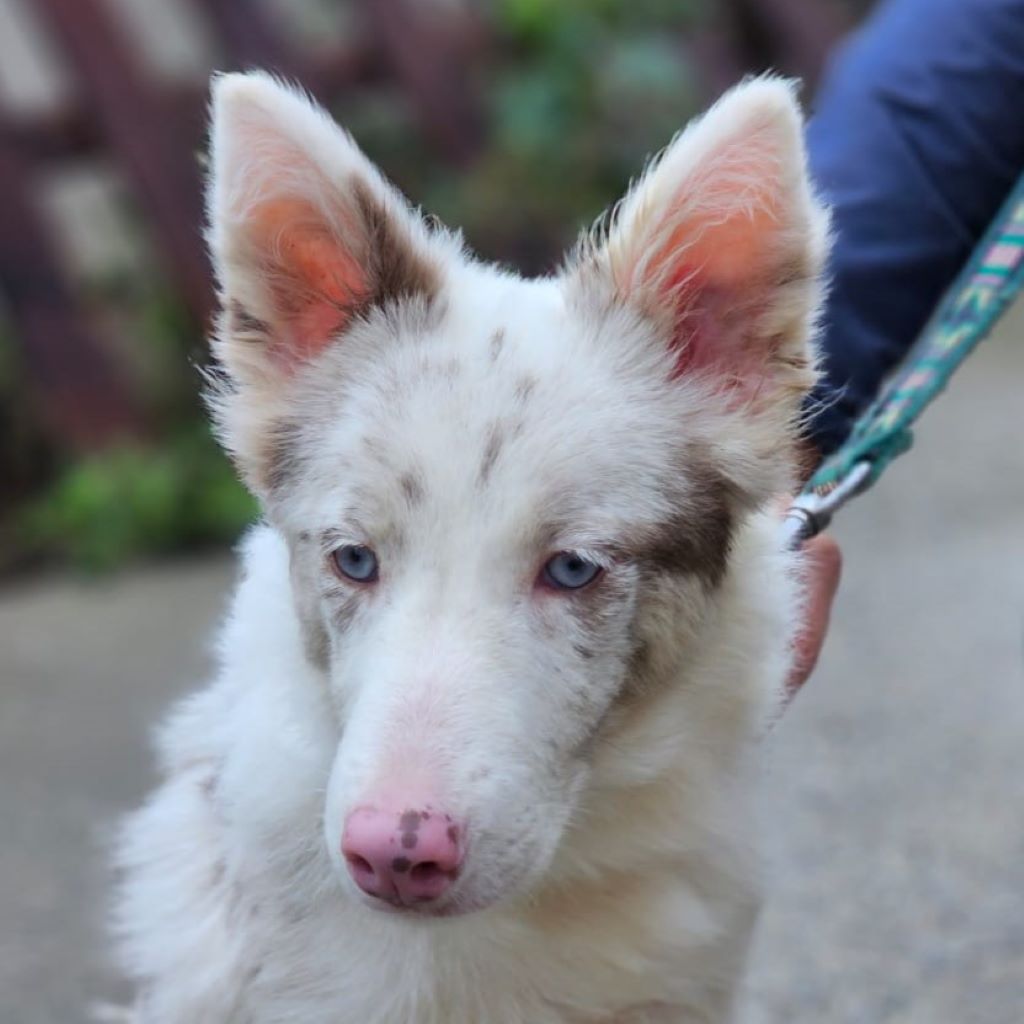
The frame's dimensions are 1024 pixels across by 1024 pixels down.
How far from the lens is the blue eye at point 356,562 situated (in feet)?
8.56

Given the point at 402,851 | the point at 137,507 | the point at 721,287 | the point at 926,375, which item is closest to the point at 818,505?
the point at 926,375

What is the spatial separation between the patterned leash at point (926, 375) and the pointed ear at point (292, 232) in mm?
866

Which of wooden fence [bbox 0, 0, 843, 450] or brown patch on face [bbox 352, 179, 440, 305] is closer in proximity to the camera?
brown patch on face [bbox 352, 179, 440, 305]

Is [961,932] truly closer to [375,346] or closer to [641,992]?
[641,992]

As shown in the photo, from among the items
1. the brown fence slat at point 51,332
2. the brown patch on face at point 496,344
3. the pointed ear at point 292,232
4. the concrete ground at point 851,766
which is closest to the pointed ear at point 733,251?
the brown patch on face at point 496,344

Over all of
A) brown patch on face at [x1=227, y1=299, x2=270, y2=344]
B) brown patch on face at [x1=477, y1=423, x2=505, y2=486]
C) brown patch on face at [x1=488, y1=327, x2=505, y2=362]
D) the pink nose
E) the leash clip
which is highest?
brown patch on face at [x1=488, y1=327, x2=505, y2=362]

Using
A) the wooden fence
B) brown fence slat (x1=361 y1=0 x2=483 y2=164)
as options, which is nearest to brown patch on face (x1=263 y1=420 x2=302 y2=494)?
the wooden fence

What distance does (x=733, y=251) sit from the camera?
2744 mm

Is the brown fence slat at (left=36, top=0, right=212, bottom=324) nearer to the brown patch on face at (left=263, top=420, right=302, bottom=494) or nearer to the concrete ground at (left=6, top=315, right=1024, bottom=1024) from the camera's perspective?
the concrete ground at (left=6, top=315, right=1024, bottom=1024)

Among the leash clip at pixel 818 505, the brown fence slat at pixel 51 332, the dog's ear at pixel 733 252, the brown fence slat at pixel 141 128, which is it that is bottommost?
the brown fence slat at pixel 51 332

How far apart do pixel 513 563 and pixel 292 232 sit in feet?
2.17

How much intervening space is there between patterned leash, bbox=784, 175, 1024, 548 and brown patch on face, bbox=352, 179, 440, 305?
0.80m

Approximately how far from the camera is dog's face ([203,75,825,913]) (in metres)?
2.42

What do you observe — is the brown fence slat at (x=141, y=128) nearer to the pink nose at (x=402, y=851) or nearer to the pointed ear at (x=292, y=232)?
the pointed ear at (x=292, y=232)
